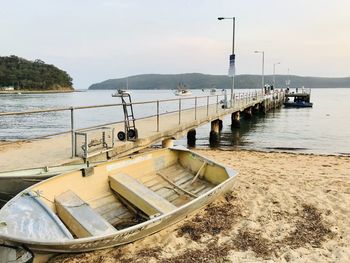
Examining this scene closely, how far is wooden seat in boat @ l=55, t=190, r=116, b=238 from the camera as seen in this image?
169 inches

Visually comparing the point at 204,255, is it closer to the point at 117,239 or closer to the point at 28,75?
the point at 117,239

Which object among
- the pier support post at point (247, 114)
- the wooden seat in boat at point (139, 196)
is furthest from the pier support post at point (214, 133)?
the pier support post at point (247, 114)

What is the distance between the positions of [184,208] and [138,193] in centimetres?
101

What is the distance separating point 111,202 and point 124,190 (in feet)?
0.99

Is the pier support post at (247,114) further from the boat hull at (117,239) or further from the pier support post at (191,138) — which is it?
the boat hull at (117,239)

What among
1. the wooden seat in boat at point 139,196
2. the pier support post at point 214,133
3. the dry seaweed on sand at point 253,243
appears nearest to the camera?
the dry seaweed on sand at point 253,243

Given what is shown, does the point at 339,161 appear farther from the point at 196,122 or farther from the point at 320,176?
the point at 196,122

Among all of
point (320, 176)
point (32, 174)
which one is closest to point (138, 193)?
point (32, 174)

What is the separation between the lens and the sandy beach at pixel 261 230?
14.8 ft

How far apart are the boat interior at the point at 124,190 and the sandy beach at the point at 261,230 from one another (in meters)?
0.43

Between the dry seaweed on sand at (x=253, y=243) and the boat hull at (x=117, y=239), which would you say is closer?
the boat hull at (x=117, y=239)

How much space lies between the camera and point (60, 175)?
16.6 feet

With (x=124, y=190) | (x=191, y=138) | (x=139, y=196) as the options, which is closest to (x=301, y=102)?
(x=191, y=138)

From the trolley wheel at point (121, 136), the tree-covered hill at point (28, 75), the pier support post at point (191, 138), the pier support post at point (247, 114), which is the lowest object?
the pier support post at point (191, 138)
